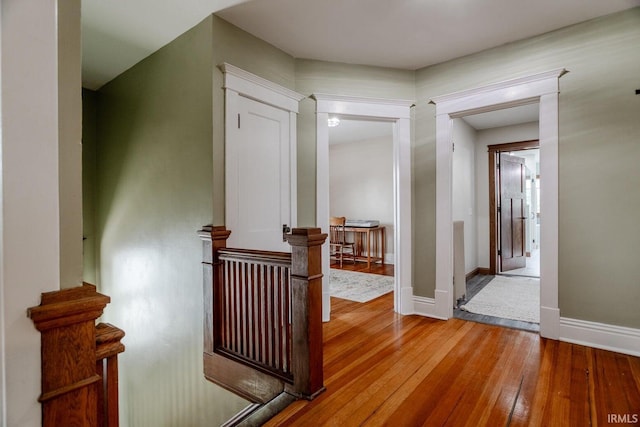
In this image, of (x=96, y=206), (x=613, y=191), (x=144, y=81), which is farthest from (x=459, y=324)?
(x=96, y=206)

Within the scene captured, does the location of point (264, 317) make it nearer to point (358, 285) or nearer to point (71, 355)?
point (71, 355)

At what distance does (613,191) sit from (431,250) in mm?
1463

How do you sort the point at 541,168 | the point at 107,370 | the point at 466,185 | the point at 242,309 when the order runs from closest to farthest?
the point at 107,370, the point at 242,309, the point at 541,168, the point at 466,185

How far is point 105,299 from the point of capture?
1.01 meters

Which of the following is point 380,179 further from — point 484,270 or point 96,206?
point 96,206

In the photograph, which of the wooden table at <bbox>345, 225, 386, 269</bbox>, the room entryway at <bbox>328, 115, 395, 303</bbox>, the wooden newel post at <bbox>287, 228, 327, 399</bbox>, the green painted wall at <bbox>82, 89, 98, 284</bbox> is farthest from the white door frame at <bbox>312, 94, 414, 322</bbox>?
the green painted wall at <bbox>82, 89, 98, 284</bbox>

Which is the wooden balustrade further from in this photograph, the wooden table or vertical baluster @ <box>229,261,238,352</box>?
the wooden table

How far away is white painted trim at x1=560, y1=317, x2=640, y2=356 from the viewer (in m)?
2.28

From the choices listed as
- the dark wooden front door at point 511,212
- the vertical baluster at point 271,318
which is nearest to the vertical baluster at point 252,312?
the vertical baluster at point 271,318

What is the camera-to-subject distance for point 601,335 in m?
2.38

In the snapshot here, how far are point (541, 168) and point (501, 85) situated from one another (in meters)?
0.82

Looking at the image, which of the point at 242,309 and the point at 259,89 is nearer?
the point at 242,309

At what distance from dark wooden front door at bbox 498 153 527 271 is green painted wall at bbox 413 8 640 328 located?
286 centimetres

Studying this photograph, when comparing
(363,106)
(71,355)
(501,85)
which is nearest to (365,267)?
(363,106)
